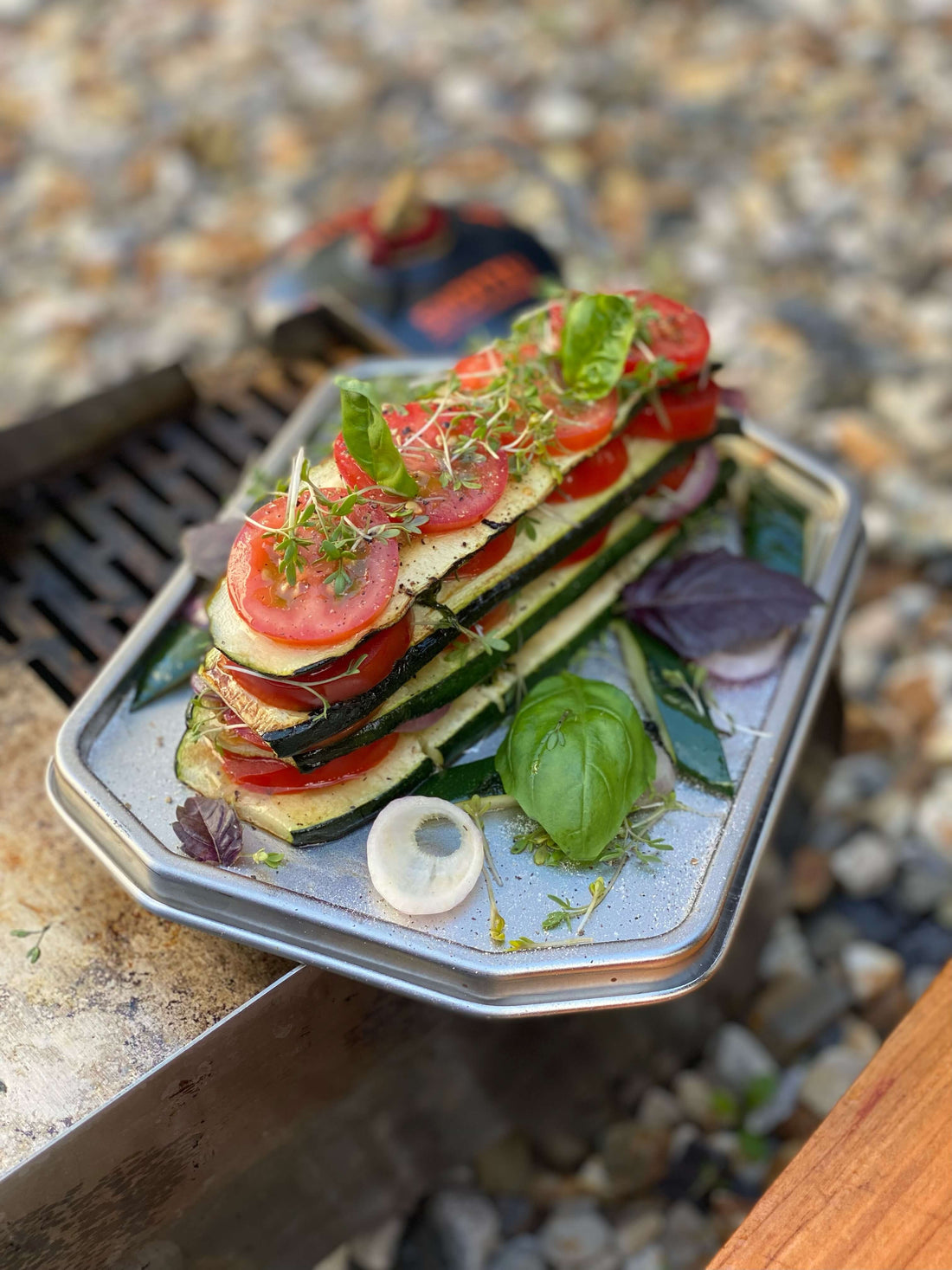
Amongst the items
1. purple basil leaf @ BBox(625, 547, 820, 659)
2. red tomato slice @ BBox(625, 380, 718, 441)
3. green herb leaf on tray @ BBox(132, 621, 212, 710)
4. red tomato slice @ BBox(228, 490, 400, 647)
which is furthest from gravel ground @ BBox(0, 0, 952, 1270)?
red tomato slice @ BBox(228, 490, 400, 647)

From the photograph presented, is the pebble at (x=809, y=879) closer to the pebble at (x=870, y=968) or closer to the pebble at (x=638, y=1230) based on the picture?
the pebble at (x=870, y=968)

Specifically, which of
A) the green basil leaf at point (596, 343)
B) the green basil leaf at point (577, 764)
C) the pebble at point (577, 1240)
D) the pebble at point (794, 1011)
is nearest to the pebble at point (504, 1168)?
the pebble at point (577, 1240)

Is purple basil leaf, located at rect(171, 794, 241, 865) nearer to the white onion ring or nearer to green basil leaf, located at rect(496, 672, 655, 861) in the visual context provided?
the white onion ring

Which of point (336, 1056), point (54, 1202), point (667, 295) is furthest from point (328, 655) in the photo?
point (667, 295)

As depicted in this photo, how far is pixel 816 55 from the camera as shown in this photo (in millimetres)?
6152

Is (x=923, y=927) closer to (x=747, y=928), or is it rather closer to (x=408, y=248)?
(x=747, y=928)

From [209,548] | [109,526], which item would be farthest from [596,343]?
[109,526]

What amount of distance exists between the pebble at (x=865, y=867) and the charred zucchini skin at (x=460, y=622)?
5.31 feet

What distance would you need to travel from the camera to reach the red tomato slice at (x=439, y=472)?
206 cm

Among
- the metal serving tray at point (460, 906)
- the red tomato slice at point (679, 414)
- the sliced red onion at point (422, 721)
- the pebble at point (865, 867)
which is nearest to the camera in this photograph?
the metal serving tray at point (460, 906)

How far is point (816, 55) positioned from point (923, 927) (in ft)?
16.4

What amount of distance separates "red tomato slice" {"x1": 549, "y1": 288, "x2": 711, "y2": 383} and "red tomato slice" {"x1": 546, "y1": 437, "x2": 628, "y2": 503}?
0.18m

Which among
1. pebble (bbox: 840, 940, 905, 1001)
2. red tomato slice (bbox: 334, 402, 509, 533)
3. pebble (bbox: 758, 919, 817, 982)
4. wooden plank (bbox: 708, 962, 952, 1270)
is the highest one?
red tomato slice (bbox: 334, 402, 509, 533)

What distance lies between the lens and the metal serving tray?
78.4 inches
